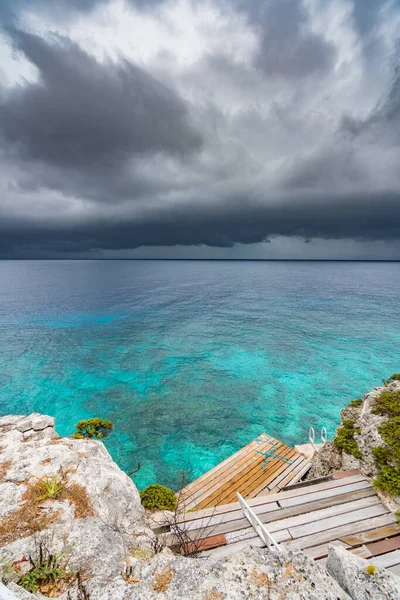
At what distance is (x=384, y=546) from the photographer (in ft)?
21.1

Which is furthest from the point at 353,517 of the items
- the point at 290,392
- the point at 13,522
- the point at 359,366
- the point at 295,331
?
the point at 295,331

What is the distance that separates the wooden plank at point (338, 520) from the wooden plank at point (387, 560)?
1093 mm

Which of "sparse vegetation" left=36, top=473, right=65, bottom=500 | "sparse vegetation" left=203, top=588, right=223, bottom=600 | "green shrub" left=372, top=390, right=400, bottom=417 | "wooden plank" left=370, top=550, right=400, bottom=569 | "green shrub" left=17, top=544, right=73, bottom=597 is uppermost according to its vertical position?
"sparse vegetation" left=203, top=588, right=223, bottom=600

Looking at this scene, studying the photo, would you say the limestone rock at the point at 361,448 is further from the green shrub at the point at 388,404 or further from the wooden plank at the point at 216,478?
the wooden plank at the point at 216,478

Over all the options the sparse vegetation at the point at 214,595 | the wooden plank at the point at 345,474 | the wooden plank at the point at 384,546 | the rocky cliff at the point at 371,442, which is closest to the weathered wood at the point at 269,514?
the wooden plank at the point at 345,474

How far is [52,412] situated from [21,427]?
11853mm

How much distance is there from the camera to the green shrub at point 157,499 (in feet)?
32.5

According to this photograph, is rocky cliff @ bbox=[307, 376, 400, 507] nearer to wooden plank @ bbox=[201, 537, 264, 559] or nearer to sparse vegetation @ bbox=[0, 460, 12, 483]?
wooden plank @ bbox=[201, 537, 264, 559]

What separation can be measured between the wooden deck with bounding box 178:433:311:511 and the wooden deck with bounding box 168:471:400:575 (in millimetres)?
3760

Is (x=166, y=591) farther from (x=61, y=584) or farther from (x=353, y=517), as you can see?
(x=353, y=517)

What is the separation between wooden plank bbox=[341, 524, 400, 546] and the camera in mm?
6660

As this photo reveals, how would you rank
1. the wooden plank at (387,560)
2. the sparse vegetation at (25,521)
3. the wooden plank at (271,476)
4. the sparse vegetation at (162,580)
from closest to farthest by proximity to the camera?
the sparse vegetation at (162,580)
the sparse vegetation at (25,521)
the wooden plank at (387,560)
the wooden plank at (271,476)

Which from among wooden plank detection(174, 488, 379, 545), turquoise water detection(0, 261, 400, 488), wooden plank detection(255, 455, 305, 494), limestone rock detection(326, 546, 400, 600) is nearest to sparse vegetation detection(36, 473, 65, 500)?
wooden plank detection(174, 488, 379, 545)

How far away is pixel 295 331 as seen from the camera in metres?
42.9
